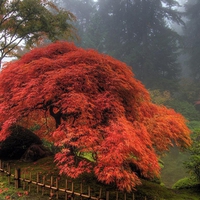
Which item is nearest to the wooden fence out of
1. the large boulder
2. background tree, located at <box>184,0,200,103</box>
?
the large boulder

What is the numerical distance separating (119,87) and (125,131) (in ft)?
3.62

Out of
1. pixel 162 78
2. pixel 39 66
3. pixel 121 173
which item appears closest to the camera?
pixel 121 173

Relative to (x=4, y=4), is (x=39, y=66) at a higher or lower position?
lower

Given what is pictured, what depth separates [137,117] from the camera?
4801mm

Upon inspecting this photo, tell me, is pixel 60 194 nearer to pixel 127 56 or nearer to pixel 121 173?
pixel 121 173

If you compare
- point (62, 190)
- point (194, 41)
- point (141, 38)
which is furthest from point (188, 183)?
point (194, 41)

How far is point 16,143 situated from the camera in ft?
22.1

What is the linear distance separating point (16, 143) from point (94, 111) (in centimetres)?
388

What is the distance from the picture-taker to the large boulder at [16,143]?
6633 millimetres

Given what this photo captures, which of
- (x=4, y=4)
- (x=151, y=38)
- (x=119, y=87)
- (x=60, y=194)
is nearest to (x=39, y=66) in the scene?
(x=119, y=87)

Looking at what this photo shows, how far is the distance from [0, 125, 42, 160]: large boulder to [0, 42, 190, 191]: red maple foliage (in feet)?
7.07

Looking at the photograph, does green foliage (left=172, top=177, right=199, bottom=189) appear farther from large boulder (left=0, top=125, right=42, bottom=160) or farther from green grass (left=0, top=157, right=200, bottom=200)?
large boulder (left=0, top=125, right=42, bottom=160)

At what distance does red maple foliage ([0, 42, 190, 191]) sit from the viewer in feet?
11.6

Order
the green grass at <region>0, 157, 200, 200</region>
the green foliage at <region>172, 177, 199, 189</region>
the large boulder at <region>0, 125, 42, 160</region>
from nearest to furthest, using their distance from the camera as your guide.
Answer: the green grass at <region>0, 157, 200, 200</region>
the large boulder at <region>0, 125, 42, 160</region>
the green foliage at <region>172, 177, 199, 189</region>
